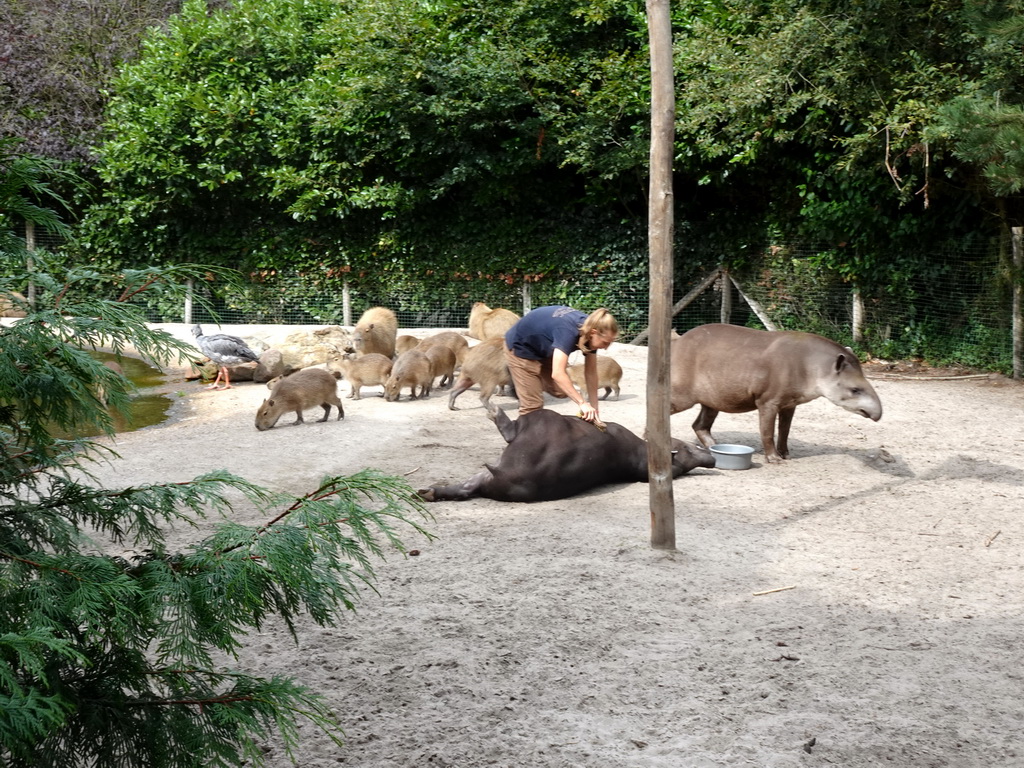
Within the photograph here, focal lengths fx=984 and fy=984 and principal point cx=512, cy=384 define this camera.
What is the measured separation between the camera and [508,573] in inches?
206

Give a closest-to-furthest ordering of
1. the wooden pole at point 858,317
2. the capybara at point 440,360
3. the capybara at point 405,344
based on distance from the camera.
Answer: the capybara at point 440,360
the capybara at point 405,344
the wooden pole at point 858,317

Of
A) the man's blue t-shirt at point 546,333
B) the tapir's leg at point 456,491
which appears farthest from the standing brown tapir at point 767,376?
the tapir's leg at point 456,491

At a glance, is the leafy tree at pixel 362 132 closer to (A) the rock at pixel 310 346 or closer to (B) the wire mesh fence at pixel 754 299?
(B) the wire mesh fence at pixel 754 299

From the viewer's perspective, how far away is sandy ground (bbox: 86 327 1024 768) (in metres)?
3.54

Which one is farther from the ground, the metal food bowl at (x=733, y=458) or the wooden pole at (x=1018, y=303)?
the wooden pole at (x=1018, y=303)

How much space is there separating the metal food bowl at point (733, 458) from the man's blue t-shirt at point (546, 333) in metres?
1.43

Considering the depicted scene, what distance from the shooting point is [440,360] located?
11258mm

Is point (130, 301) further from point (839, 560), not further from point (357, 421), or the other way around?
point (357, 421)

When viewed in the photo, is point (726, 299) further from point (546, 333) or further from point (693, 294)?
point (546, 333)

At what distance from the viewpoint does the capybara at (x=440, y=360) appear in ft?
36.5

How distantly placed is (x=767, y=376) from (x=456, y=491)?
2609 millimetres

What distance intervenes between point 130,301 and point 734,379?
553cm

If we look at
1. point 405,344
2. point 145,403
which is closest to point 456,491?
point 145,403

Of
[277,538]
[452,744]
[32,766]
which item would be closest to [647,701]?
[452,744]
